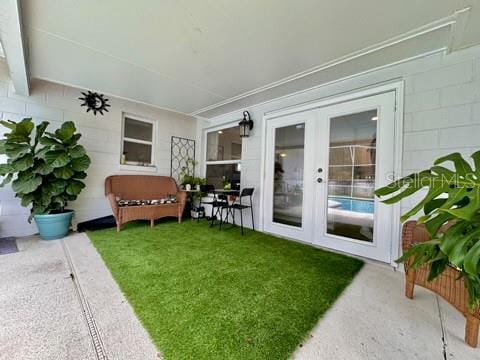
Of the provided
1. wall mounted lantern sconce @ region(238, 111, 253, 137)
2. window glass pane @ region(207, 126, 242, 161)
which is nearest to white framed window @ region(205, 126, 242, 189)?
window glass pane @ region(207, 126, 242, 161)

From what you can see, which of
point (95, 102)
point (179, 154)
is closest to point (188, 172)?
point (179, 154)

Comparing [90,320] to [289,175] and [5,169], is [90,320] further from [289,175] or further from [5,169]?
[289,175]

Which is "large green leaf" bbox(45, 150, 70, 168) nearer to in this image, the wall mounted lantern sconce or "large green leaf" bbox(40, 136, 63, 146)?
"large green leaf" bbox(40, 136, 63, 146)

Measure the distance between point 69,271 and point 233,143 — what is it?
3184 millimetres

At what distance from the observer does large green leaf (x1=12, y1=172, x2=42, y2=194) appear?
2.54m

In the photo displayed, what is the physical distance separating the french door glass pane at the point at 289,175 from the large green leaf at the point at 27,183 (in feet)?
10.8

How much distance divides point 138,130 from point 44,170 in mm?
1858

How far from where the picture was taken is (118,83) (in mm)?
2959

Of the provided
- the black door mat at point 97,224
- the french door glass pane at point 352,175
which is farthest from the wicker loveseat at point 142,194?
the french door glass pane at point 352,175

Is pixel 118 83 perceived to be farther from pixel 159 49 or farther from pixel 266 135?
pixel 266 135

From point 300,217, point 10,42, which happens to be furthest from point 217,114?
point 10,42

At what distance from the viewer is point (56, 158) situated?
2670 mm

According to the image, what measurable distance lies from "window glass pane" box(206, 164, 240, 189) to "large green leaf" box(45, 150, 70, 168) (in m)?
2.56

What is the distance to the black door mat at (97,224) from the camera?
3302mm
